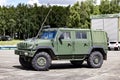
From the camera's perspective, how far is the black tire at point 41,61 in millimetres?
18969

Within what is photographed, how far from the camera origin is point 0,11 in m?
111

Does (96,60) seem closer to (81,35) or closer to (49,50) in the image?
(81,35)

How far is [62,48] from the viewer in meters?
19.8

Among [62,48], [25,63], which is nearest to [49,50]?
[62,48]

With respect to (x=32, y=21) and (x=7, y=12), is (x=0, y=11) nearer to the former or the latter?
(x=7, y=12)

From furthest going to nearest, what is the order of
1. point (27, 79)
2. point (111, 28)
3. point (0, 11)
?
point (0, 11), point (111, 28), point (27, 79)

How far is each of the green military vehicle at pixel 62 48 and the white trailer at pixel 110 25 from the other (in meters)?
32.5

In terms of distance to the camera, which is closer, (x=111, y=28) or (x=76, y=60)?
(x=76, y=60)

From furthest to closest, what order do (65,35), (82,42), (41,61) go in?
1. (82,42)
2. (65,35)
3. (41,61)

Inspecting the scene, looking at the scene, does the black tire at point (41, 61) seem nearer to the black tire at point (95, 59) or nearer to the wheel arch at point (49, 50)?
the wheel arch at point (49, 50)

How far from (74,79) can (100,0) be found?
98.1 m

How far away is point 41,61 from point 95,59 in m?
3.45

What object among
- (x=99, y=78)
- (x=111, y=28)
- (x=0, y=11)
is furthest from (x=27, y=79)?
(x=0, y=11)

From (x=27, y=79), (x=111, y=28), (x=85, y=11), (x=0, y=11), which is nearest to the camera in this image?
(x=27, y=79)
